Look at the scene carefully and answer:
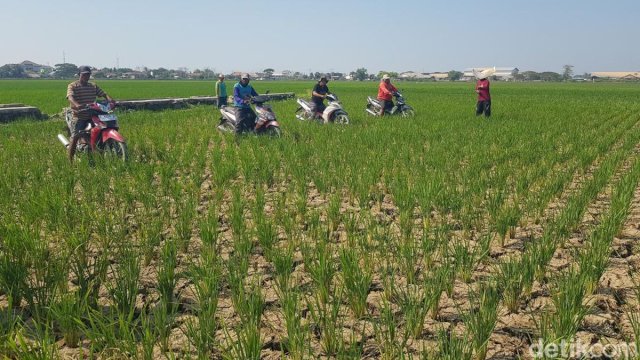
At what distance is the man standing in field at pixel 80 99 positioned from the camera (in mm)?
6012

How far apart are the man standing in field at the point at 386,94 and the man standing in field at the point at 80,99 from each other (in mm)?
6873

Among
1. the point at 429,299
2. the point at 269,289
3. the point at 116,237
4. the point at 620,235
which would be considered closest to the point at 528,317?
the point at 429,299

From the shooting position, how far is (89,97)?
20.5ft

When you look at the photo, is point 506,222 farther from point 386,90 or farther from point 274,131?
point 386,90

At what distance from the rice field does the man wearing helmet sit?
3.94m

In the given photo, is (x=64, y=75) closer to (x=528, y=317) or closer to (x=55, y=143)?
(x=55, y=143)

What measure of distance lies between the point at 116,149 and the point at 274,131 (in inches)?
113

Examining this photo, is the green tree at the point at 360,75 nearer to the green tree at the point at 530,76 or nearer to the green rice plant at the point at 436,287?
the green tree at the point at 530,76

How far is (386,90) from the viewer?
1155 cm

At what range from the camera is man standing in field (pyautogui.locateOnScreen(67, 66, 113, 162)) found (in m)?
6.01

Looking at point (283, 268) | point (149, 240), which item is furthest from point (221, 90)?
point (283, 268)

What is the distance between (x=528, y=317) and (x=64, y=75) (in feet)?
345

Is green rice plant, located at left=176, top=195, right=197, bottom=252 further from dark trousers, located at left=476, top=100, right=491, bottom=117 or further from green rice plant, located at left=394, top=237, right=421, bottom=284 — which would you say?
dark trousers, located at left=476, top=100, right=491, bottom=117

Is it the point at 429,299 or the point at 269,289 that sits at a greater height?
the point at 429,299
